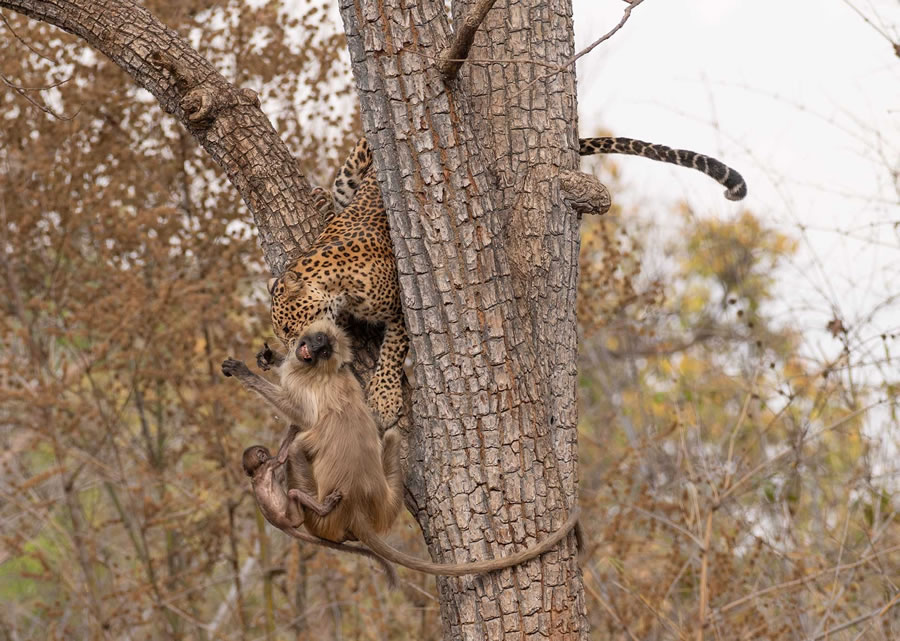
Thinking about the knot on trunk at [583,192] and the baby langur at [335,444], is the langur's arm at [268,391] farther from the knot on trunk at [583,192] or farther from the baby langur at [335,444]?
the knot on trunk at [583,192]

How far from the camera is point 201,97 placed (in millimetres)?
5133

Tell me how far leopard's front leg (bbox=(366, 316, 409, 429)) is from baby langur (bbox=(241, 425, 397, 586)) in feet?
1.55

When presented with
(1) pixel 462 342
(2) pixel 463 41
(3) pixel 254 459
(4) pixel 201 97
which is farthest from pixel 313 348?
(2) pixel 463 41

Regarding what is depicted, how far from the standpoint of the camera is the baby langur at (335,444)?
5004mm

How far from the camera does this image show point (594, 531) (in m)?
9.68

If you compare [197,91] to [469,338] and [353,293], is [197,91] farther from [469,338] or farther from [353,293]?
[469,338]

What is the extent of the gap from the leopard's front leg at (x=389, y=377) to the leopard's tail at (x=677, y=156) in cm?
143

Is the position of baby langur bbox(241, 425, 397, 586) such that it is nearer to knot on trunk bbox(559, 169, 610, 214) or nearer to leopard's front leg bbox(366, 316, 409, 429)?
leopard's front leg bbox(366, 316, 409, 429)

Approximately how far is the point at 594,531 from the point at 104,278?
515 centimetres

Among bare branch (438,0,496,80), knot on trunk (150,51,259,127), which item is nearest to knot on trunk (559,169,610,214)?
bare branch (438,0,496,80)

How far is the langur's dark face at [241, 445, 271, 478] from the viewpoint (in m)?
5.40

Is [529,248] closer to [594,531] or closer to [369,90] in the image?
[369,90]

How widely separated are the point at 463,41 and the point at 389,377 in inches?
70.0

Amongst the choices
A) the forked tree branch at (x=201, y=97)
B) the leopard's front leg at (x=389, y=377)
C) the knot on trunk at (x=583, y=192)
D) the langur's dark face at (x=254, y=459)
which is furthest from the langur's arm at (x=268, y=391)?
the knot on trunk at (x=583, y=192)
